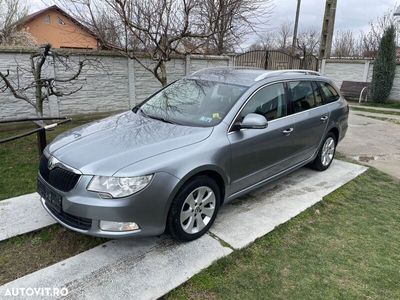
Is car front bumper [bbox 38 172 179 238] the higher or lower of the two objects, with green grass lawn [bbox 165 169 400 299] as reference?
higher

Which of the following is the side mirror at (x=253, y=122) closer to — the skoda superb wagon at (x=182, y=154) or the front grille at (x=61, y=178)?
the skoda superb wagon at (x=182, y=154)

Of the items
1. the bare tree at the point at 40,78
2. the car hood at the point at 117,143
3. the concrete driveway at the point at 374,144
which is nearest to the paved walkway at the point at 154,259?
the car hood at the point at 117,143

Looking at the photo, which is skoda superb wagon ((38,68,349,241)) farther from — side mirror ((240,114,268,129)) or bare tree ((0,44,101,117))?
bare tree ((0,44,101,117))

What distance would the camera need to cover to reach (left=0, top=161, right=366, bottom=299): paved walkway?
246 centimetres

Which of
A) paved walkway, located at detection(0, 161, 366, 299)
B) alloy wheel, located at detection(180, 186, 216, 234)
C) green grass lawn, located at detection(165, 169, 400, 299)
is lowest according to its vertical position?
green grass lawn, located at detection(165, 169, 400, 299)

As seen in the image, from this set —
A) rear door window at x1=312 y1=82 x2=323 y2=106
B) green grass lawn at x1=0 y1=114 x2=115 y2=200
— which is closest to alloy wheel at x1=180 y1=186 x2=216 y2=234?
green grass lawn at x1=0 y1=114 x2=115 y2=200

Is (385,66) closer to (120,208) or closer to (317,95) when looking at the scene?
(317,95)

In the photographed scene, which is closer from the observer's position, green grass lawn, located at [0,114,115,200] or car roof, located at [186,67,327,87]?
car roof, located at [186,67,327,87]

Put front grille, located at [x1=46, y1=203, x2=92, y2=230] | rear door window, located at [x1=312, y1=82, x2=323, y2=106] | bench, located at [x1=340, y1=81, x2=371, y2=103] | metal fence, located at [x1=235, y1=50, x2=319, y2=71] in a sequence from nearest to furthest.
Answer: front grille, located at [x1=46, y1=203, x2=92, y2=230]
rear door window, located at [x1=312, y1=82, x2=323, y2=106]
metal fence, located at [x1=235, y1=50, x2=319, y2=71]
bench, located at [x1=340, y1=81, x2=371, y2=103]

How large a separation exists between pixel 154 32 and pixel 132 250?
550cm

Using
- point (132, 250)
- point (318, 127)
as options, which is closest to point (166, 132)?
point (132, 250)

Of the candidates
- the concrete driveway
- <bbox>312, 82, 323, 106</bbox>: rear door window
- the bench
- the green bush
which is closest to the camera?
<bbox>312, 82, 323, 106</bbox>: rear door window

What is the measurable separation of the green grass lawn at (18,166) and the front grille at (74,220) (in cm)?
156

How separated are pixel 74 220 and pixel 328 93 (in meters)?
4.09
